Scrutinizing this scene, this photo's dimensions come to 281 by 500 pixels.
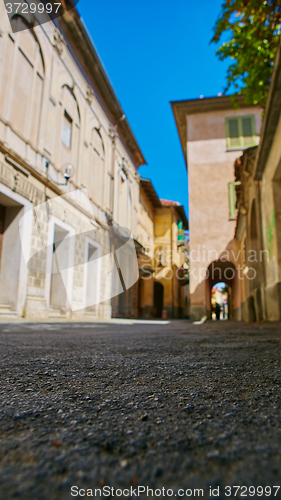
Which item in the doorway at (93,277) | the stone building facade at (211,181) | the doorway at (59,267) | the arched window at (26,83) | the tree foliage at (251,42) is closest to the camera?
the tree foliage at (251,42)

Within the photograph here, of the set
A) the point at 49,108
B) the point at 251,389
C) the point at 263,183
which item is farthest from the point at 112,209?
the point at 251,389

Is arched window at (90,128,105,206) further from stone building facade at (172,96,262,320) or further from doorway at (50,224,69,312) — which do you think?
stone building facade at (172,96,262,320)

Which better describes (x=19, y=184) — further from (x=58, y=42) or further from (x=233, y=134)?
(x=233, y=134)

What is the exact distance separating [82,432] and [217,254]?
14146mm

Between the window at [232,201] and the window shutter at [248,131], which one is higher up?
the window shutter at [248,131]

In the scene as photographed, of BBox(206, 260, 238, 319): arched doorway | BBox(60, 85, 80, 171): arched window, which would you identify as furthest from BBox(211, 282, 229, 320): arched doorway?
BBox(60, 85, 80, 171): arched window

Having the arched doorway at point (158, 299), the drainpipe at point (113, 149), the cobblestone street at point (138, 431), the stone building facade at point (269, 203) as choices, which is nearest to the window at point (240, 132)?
the drainpipe at point (113, 149)

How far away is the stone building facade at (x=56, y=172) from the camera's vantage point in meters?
8.02

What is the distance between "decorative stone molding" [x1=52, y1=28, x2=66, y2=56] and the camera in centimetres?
1045

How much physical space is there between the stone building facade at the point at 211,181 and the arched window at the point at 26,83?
7973mm

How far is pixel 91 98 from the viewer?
13.6 metres

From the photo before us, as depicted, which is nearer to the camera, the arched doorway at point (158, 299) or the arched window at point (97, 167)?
the arched window at point (97, 167)

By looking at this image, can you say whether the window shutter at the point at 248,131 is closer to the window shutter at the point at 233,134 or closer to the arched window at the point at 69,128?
the window shutter at the point at 233,134

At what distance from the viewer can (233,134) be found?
52.1 feet
